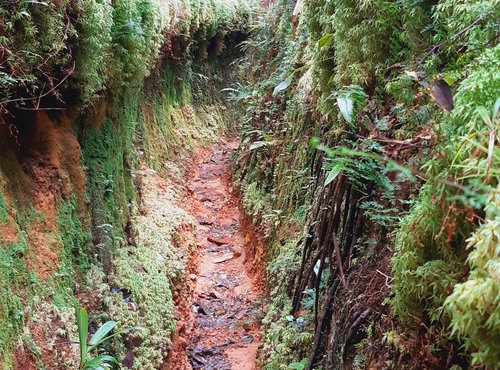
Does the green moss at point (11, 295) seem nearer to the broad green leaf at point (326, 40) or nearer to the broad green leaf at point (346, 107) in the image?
the broad green leaf at point (346, 107)

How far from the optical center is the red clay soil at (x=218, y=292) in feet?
17.8

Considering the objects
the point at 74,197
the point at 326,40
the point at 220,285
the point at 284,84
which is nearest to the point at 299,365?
the point at 74,197

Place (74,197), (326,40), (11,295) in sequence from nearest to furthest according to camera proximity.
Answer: (11,295) → (326,40) → (74,197)

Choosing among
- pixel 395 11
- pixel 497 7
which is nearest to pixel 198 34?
pixel 395 11

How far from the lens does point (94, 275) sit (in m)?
4.19

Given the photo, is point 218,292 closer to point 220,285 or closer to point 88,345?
point 220,285

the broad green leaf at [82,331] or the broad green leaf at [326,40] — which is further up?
the broad green leaf at [326,40]

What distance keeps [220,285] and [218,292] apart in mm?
197

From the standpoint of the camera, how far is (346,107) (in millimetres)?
3045

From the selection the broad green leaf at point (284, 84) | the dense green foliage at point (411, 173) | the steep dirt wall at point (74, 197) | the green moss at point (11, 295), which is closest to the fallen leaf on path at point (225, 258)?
the steep dirt wall at point (74, 197)

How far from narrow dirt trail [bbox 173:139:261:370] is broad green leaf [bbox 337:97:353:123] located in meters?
3.46

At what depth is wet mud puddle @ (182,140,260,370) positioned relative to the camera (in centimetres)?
554

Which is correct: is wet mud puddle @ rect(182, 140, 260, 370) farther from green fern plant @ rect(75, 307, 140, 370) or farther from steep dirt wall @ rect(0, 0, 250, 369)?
green fern plant @ rect(75, 307, 140, 370)

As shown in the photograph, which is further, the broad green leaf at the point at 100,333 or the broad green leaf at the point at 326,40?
the broad green leaf at the point at 326,40
